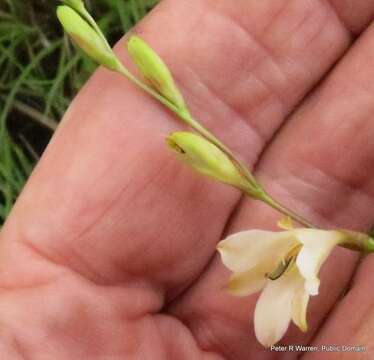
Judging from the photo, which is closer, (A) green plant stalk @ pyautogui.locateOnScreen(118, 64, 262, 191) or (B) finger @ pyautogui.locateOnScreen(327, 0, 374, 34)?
(A) green plant stalk @ pyautogui.locateOnScreen(118, 64, 262, 191)

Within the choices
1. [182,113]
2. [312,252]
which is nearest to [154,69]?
[182,113]

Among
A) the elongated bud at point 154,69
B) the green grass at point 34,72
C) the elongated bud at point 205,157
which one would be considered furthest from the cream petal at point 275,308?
the green grass at point 34,72

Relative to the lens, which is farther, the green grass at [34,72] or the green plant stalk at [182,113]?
the green grass at [34,72]

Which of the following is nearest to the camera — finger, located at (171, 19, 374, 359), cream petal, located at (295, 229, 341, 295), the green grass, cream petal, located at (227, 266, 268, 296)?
cream petal, located at (295, 229, 341, 295)

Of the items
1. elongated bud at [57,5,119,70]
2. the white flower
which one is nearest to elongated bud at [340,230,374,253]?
the white flower

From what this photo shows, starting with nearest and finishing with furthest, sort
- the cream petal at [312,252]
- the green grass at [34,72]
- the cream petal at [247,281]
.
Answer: the cream petal at [312,252] < the cream petal at [247,281] < the green grass at [34,72]

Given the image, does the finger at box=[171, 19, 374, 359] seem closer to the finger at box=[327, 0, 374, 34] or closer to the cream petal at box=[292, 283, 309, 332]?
the finger at box=[327, 0, 374, 34]

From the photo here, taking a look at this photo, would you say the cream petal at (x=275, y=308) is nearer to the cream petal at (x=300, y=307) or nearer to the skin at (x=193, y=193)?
the cream petal at (x=300, y=307)
